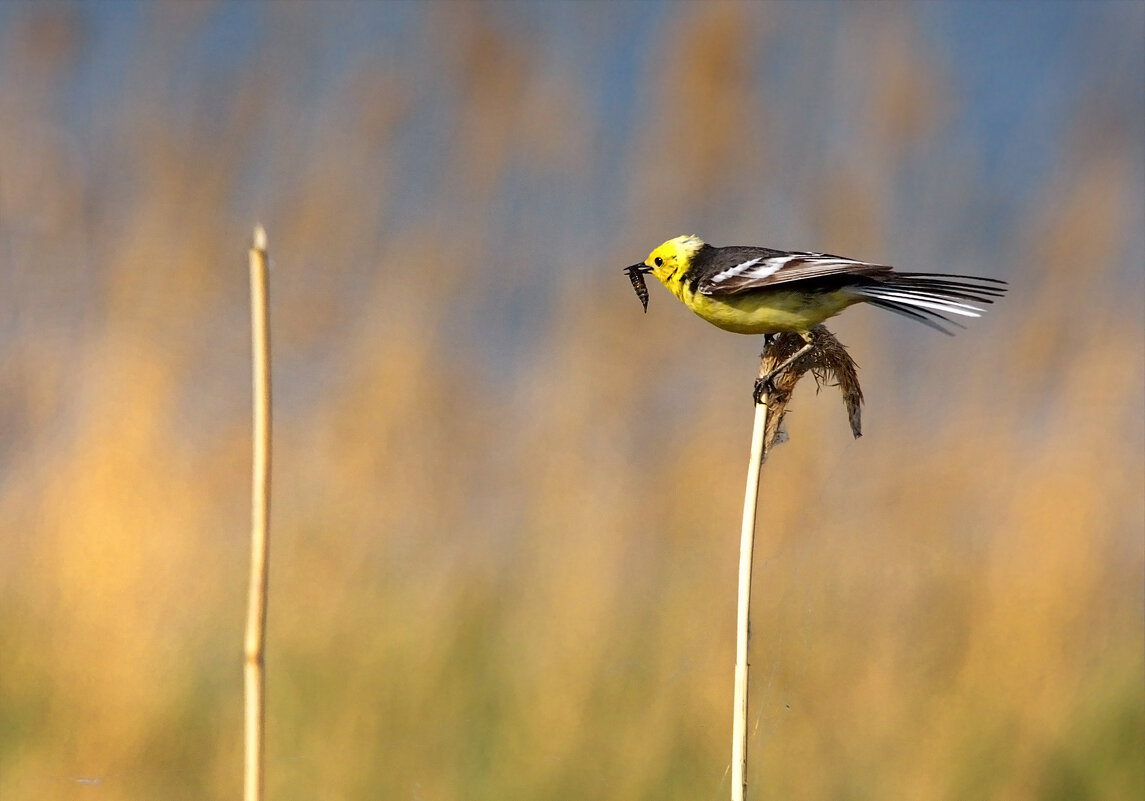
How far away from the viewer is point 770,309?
5.07 feet

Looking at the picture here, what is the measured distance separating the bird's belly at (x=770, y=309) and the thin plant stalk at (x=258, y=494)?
84 centimetres

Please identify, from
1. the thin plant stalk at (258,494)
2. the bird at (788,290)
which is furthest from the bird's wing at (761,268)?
the thin plant stalk at (258,494)

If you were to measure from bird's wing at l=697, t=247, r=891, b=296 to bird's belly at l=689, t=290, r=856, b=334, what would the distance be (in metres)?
0.02

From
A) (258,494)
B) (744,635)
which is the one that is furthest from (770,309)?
(258,494)

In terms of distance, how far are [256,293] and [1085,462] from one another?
2.44 metres

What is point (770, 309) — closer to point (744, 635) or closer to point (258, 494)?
point (744, 635)

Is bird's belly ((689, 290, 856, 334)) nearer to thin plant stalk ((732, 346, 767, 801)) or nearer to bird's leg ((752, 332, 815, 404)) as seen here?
bird's leg ((752, 332, 815, 404))

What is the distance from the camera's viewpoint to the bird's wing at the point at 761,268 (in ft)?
4.75

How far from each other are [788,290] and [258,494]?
955 millimetres

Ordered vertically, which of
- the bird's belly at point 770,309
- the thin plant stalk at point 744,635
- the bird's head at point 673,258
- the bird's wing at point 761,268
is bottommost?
the thin plant stalk at point 744,635

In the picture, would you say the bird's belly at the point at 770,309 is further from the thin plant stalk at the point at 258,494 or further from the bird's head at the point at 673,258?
the thin plant stalk at the point at 258,494

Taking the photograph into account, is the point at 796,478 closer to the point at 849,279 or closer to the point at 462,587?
the point at 462,587

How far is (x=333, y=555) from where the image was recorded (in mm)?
2814

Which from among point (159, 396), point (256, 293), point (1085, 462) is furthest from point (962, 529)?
point (256, 293)
